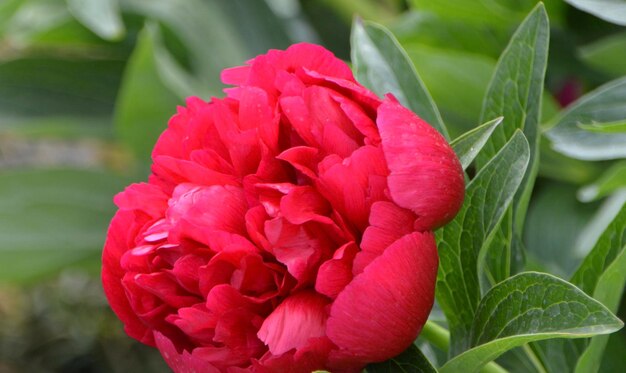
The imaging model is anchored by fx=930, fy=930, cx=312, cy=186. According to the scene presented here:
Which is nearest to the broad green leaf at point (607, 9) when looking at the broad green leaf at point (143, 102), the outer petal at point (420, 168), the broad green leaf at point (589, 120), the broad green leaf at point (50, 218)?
the broad green leaf at point (589, 120)

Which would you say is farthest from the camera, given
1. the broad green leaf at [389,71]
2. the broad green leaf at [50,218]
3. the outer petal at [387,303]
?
the broad green leaf at [50,218]

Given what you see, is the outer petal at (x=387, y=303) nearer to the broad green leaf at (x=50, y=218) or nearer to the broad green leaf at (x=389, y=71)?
the broad green leaf at (x=389, y=71)

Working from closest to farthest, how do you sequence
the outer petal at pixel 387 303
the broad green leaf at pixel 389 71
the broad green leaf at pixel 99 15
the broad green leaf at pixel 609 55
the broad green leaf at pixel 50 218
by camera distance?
1. the outer petal at pixel 387 303
2. the broad green leaf at pixel 389 71
3. the broad green leaf at pixel 609 55
4. the broad green leaf at pixel 99 15
5. the broad green leaf at pixel 50 218

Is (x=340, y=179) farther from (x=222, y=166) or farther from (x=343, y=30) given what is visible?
(x=343, y=30)

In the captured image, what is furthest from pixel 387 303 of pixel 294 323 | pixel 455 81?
pixel 455 81

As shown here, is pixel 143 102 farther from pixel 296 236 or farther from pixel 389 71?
pixel 296 236
